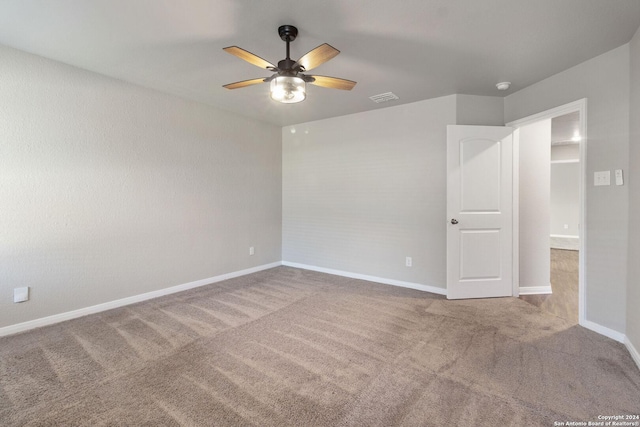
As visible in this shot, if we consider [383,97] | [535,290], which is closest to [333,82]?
[383,97]

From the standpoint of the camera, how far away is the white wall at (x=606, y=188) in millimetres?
2463

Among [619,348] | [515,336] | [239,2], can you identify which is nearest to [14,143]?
[239,2]

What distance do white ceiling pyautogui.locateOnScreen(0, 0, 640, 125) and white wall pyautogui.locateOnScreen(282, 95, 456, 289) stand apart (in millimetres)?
902

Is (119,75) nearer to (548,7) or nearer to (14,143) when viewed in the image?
(14,143)

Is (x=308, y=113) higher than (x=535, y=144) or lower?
higher

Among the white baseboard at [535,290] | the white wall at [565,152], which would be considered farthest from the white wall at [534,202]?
the white wall at [565,152]

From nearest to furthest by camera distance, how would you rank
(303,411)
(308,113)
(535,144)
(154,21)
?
(303,411), (154,21), (535,144), (308,113)

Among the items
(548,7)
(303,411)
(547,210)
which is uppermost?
(548,7)

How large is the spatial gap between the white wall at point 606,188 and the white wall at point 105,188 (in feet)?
13.8

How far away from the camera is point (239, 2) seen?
1.94 metres

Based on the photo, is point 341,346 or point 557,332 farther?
point 557,332

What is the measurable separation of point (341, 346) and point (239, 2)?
8.70 ft

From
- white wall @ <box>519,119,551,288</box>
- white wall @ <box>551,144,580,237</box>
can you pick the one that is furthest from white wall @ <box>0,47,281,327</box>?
white wall @ <box>551,144,580,237</box>

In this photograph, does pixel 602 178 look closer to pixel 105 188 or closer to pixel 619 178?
pixel 619 178
